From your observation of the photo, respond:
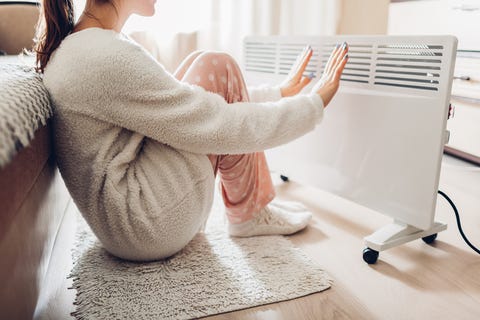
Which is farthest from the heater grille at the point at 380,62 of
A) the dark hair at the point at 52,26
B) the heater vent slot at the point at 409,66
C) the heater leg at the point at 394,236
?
the dark hair at the point at 52,26

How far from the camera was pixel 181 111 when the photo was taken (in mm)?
751

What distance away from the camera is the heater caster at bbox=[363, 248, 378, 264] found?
979 millimetres

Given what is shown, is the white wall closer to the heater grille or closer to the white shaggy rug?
the heater grille

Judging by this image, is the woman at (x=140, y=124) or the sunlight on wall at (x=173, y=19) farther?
the sunlight on wall at (x=173, y=19)

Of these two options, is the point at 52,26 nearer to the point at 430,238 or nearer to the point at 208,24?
the point at 430,238

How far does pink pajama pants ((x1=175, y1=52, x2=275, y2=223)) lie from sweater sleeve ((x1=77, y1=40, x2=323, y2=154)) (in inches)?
6.5

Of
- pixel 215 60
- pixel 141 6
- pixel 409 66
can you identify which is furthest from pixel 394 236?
pixel 141 6

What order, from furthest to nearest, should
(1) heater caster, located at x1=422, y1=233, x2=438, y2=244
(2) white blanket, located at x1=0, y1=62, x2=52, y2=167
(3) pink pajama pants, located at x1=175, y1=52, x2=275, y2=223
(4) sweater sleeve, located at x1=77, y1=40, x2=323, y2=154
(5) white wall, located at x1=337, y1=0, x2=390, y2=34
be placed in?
(5) white wall, located at x1=337, y1=0, x2=390, y2=34 < (1) heater caster, located at x1=422, y1=233, x2=438, y2=244 < (3) pink pajama pants, located at x1=175, y1=52, x2=275, y2=223 < (4) sweater sleeve, located at x1=77, y1=40, x2=323, y2=154 < (2) white blanket, located at x1=0, y1=62, x2=52, y2=167

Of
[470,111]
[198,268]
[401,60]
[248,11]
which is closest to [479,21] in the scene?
[470,111]

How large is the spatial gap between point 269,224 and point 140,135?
441 millimetres

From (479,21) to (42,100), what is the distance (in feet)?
4.38

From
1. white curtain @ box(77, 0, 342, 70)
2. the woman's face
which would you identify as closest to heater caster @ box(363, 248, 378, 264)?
the woman's face

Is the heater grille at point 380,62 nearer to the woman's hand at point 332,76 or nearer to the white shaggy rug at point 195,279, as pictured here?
the woman's hand at point 332,76

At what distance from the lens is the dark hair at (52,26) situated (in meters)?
0.77
